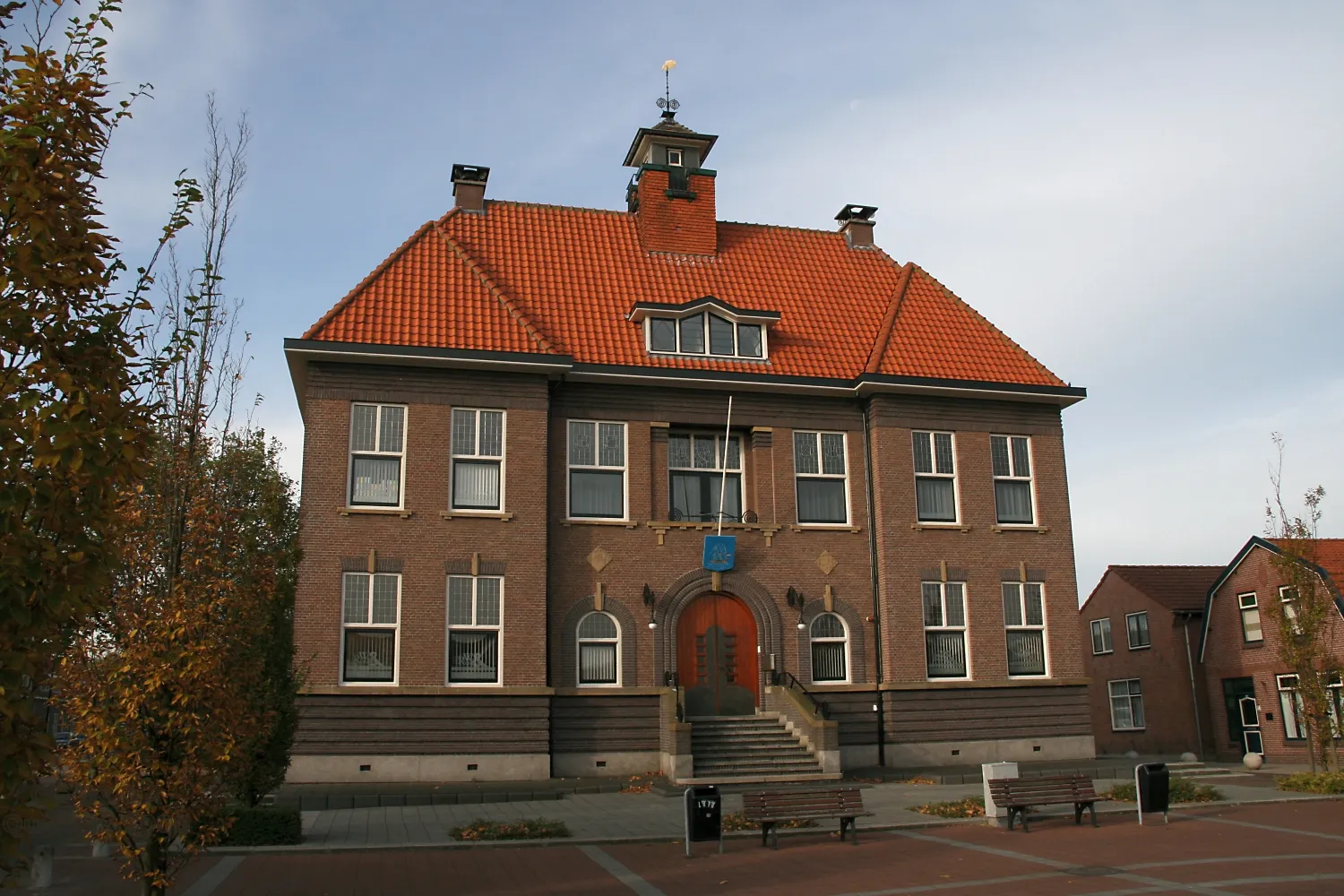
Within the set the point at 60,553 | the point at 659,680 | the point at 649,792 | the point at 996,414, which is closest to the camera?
the point at 60,553

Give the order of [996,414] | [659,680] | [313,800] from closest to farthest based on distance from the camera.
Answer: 1. [313,800]
2. [659,680]
3. [996,414]

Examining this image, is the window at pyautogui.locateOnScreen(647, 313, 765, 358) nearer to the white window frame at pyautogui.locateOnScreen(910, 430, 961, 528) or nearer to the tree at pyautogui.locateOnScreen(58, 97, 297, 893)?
A: the white window frame at pyautogui.locateOnScreen(910, 430, 961, 528)

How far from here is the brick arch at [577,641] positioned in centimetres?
2325

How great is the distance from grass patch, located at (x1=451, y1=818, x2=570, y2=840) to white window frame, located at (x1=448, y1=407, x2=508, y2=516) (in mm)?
8175

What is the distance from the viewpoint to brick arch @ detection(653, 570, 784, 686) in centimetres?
2388

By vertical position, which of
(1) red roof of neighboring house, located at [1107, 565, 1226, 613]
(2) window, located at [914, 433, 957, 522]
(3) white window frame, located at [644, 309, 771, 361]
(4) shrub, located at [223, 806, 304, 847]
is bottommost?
(4) shrub, located at [223, 806, 304, 847]

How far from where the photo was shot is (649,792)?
21.1 meters

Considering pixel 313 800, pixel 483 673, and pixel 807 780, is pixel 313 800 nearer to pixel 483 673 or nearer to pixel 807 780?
pixel 483 673

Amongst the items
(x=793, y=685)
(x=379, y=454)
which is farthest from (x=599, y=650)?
(x=379, y=454)

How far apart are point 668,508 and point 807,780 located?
6685 mm

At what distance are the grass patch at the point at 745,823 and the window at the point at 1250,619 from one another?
21.8 m

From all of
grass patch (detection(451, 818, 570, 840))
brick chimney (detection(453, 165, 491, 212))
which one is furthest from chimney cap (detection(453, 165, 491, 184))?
grass patch (detection(451, 818, 570, 840))

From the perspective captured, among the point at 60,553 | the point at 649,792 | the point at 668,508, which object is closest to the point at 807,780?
the point at 649,792

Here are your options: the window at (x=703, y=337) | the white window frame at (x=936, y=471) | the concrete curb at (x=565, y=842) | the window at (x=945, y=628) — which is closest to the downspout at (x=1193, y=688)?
the window at (x=945, y=628)
